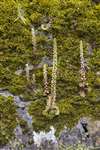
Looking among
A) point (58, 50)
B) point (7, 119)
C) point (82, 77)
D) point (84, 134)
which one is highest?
point (58, 50)

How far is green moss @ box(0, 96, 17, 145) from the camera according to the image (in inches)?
575

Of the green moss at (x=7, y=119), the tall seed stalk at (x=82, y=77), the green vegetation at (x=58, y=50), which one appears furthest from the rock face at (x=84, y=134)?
the green moss at (x=7, y=119)

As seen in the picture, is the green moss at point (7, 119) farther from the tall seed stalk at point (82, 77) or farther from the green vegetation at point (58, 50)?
the tall seed stalk at point (82, 77)

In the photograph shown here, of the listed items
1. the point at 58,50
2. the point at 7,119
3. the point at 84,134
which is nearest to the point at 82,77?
the point at 58,50

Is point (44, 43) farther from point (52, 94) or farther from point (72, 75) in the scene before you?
point (52, 94)

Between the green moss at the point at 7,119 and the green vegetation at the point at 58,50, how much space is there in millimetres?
599

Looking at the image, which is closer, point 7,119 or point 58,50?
point 7,119

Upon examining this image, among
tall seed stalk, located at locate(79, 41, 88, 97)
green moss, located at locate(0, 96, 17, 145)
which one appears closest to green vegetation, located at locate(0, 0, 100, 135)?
tall seed stalk, located at locate(79, 41, 88, 97)

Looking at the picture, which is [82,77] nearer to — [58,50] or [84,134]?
[58,50]

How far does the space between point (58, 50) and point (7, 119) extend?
3.95 metres

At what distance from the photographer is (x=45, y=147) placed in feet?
48.5

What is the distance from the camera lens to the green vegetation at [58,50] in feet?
52.3

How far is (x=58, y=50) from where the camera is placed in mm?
17641

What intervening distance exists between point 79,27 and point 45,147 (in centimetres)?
592
